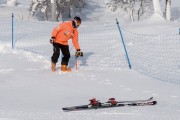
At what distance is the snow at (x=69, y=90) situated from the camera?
7.57m

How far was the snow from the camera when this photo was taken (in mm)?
7574

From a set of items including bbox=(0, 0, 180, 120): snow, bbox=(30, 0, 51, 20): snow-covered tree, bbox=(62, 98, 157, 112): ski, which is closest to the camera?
bbox=(0, 0, 180, 120): snow

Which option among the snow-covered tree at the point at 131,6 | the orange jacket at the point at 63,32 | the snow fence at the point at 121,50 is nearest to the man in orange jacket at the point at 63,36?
the orange jacket at the point at 63,32

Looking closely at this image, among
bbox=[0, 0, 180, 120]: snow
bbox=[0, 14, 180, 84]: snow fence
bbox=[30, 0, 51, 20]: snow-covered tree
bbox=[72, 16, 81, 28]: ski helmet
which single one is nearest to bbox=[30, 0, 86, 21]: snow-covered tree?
bbox=[30, 0, 51, 20]: snow-covered tree

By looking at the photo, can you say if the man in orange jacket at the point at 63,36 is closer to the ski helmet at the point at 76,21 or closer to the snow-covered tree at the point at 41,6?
the ski helmet at the point at 76,21

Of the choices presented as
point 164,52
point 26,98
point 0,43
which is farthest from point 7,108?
point 164,52

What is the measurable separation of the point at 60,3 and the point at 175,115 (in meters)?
45.3

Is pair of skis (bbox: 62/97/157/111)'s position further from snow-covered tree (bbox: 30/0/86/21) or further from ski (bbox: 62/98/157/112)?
snow-covered tree (bbox: 30/0/86/21)

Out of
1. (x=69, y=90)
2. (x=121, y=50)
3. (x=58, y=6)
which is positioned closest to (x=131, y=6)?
(x=58, y=6)

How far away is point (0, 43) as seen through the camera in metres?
14.9

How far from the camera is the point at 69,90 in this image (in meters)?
9.80

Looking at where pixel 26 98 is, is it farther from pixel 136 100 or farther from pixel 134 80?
pixel 134 80

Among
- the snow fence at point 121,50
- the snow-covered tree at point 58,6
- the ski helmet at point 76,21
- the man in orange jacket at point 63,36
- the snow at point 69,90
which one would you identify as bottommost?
the snow at point 69,90

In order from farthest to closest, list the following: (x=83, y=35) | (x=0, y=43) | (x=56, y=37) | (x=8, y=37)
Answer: (x=83, y=35)
(x=8, y=37)
(x=0, y=43)
(x=56, y=37)
